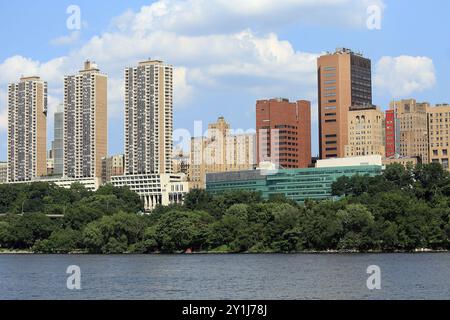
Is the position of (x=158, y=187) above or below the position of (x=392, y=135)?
below

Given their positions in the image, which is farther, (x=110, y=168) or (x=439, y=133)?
(x=110, y=168)

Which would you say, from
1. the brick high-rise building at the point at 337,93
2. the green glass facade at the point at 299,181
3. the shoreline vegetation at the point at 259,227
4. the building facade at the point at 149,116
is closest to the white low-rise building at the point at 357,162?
the green glass facade at the point at 299,181

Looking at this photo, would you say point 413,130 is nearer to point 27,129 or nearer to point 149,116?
point 149,116

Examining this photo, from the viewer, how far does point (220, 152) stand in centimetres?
13238

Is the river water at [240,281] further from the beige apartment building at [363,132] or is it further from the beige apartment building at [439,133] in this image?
the beige apartment building at [363,132]

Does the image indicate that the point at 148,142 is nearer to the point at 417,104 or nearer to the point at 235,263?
the point at 417,104

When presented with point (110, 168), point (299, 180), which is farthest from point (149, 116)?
point (299, 180)

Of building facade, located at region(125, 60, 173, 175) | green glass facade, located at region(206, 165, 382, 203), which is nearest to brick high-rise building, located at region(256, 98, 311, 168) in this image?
→ building facade, located at region(125, 60, 173, 175)

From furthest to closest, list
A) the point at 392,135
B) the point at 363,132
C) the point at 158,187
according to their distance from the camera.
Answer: the point at 392,135, the point at 363,132, the point at 158,187

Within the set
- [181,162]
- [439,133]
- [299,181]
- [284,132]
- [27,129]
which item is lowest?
[299,181]

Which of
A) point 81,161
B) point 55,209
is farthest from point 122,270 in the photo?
point 81,161

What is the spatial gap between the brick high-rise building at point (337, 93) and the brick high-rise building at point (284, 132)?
2683 mm

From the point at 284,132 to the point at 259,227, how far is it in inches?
2449
